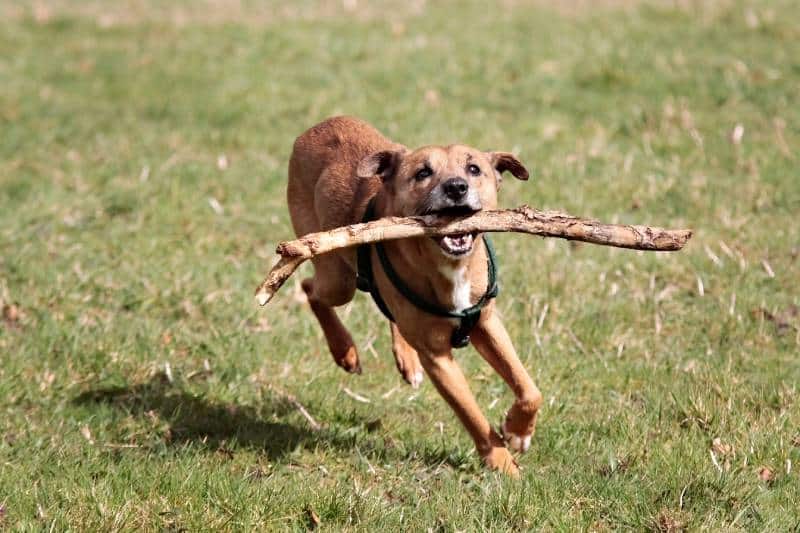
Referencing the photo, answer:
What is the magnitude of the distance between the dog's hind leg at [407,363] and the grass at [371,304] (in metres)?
0.12

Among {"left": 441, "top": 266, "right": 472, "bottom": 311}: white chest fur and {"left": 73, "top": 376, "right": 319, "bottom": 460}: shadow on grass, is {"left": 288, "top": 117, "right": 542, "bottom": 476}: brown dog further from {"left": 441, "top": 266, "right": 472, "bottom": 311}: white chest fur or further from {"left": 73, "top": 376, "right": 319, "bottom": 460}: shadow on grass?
{"left": 73, "top": 376, "right": 319, "bottom": 460}: shadow on grass

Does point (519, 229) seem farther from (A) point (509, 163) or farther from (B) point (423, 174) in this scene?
(A) point (509, 163)

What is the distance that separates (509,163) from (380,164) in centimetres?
67

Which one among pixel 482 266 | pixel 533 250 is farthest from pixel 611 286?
pixel 482 266

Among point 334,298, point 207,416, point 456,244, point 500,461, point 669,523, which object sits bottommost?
point 207,416

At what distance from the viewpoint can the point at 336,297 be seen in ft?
21.5

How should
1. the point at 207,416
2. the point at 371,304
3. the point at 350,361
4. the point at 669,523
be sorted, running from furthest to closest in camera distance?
the point at 371,304
the point at 350,361
the point at 207,416
the point at 669,523

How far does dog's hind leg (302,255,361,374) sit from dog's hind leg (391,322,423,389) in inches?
9.3

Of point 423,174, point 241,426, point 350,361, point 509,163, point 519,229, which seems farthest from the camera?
point 350,361

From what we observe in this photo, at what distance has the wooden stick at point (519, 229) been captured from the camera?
511 centimetres

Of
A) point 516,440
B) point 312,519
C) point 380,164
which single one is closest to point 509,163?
→ point 380,164

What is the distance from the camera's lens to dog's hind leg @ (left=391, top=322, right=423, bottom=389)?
6582 millimetres

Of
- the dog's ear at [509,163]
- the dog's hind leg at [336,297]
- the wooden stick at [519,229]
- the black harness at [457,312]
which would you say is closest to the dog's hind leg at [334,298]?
the dog's hind leg at [336,297]

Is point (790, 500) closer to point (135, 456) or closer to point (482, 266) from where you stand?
point (482, 266)
